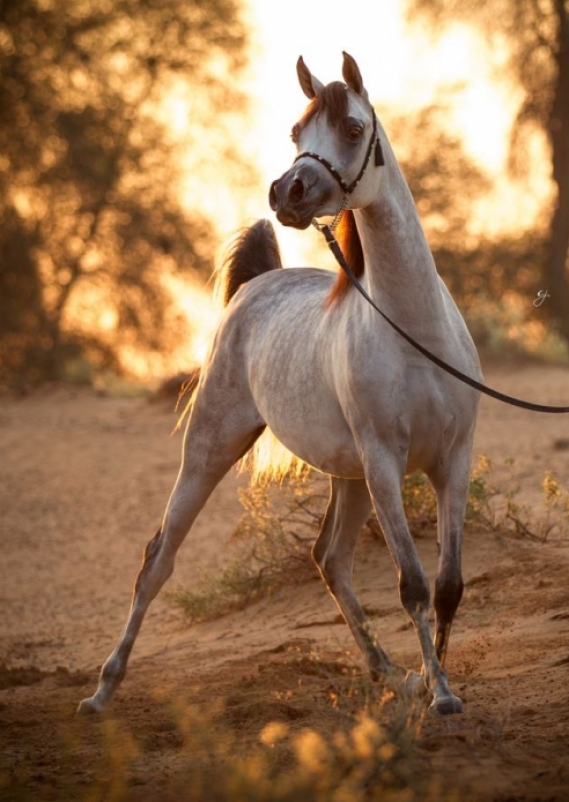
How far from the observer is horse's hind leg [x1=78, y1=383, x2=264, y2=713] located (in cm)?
630

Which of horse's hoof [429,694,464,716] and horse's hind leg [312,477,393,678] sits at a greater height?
horse's hind leg [312,477,393,678]

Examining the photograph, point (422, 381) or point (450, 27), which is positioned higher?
point (450, 27)

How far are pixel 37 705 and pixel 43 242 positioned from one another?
57.6ft

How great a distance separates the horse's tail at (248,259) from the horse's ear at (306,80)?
1887mm

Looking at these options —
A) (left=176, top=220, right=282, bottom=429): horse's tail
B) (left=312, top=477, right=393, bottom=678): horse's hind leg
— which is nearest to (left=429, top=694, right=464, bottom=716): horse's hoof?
(left=312, top=477, right=393, bottom=678): horse's hind leg

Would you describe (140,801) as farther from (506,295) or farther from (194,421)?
(506,295)

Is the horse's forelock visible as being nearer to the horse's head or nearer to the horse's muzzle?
the horse's head

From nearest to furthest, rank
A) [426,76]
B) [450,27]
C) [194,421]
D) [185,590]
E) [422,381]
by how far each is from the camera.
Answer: [422,381]
[194,421]
[185,590]
[450,27]
[426,76]

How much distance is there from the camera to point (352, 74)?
494 cm

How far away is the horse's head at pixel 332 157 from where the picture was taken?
466cm

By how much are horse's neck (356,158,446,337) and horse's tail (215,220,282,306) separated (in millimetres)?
2035

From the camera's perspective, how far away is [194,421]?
21.0ft

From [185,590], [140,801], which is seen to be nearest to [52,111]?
[185,590]

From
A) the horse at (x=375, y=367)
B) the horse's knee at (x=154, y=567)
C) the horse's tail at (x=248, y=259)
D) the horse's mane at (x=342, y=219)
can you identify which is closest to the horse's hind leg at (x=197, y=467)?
the horse's knee at (x=154, y=567)
